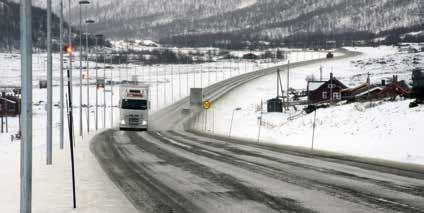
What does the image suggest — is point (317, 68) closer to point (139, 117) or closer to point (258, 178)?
point (139, 117)

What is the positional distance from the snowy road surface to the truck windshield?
28.6m

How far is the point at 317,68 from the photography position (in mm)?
170000

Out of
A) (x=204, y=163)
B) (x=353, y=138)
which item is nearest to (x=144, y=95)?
(x=353, y=138)

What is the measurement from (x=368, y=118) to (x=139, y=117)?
2403 centimetres

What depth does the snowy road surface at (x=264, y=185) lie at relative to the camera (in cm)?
1146

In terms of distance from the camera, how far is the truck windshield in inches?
2007

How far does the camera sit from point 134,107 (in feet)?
168

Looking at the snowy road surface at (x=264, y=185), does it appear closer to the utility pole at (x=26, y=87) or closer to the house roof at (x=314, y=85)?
the utility pole at (x=26, y=87)

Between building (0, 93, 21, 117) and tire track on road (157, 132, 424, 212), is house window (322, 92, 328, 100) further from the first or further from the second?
tire track on road (157, 132, 424, 212)

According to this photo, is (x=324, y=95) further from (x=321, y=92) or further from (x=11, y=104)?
(x=11, y=104)

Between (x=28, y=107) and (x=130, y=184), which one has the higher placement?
(x=28, y=107)

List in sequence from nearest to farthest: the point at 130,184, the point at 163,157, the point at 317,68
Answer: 1. the point at 130,184
2. the point at 163,157
3. the point at 317,68

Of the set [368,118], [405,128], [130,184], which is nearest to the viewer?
[130,184]

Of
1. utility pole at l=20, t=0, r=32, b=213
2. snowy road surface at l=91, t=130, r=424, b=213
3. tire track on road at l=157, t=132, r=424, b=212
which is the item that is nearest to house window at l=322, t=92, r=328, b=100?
snowy road surface at l=91, t=130, r=424, b=213
